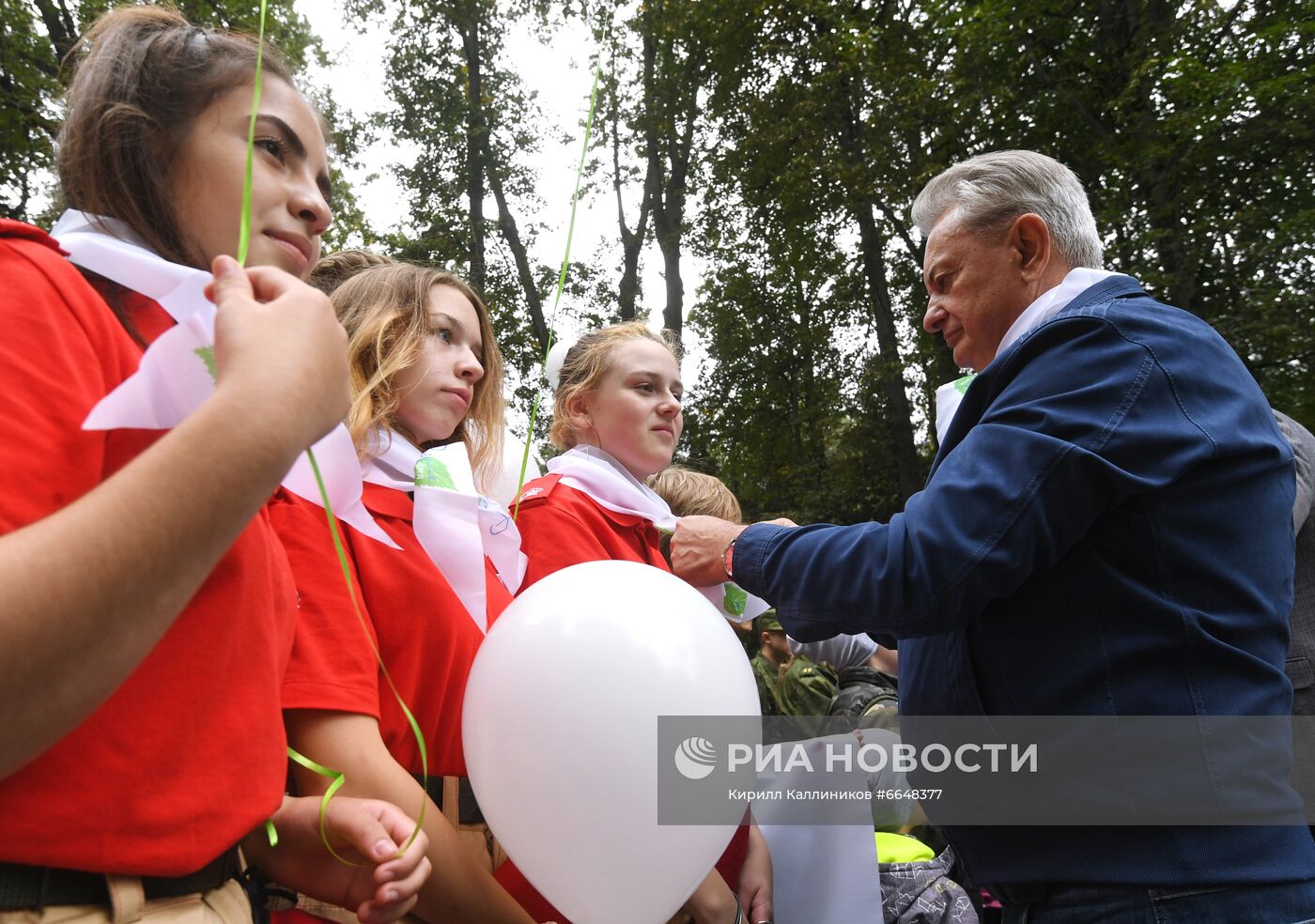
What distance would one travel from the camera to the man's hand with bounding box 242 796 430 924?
4.01 feet

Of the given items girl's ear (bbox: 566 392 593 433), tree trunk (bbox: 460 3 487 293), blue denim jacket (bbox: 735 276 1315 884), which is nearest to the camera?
blue denim jacket (bbox: 735 276 1315 884)

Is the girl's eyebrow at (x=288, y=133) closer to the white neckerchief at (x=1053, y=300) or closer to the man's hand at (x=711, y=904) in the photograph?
the white neckerchief at (x=1053, y=300)

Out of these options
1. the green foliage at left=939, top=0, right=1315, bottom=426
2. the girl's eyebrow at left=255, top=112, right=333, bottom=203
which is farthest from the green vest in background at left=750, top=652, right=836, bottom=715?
the green foliage at left=939, top=0, right=1315, bottom=426

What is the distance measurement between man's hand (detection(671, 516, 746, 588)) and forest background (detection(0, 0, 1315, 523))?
29.4ft

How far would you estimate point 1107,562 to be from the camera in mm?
1696

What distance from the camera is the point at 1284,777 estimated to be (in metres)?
1.64

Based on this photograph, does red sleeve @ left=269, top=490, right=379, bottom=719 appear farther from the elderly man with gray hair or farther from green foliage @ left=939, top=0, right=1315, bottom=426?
green foliage @ left=939, top=0, right=1315, bottom=426

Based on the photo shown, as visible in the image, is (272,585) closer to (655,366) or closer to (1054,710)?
(1054,710)

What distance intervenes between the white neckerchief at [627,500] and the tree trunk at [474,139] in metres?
11.9

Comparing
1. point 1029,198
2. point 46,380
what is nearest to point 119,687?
point 46,380

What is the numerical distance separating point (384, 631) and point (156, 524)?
3.33 feet

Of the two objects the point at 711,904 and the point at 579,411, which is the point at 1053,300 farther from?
the point at 711,904

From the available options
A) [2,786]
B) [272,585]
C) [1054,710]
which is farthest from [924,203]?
[2,786]

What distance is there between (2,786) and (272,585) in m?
0.43
